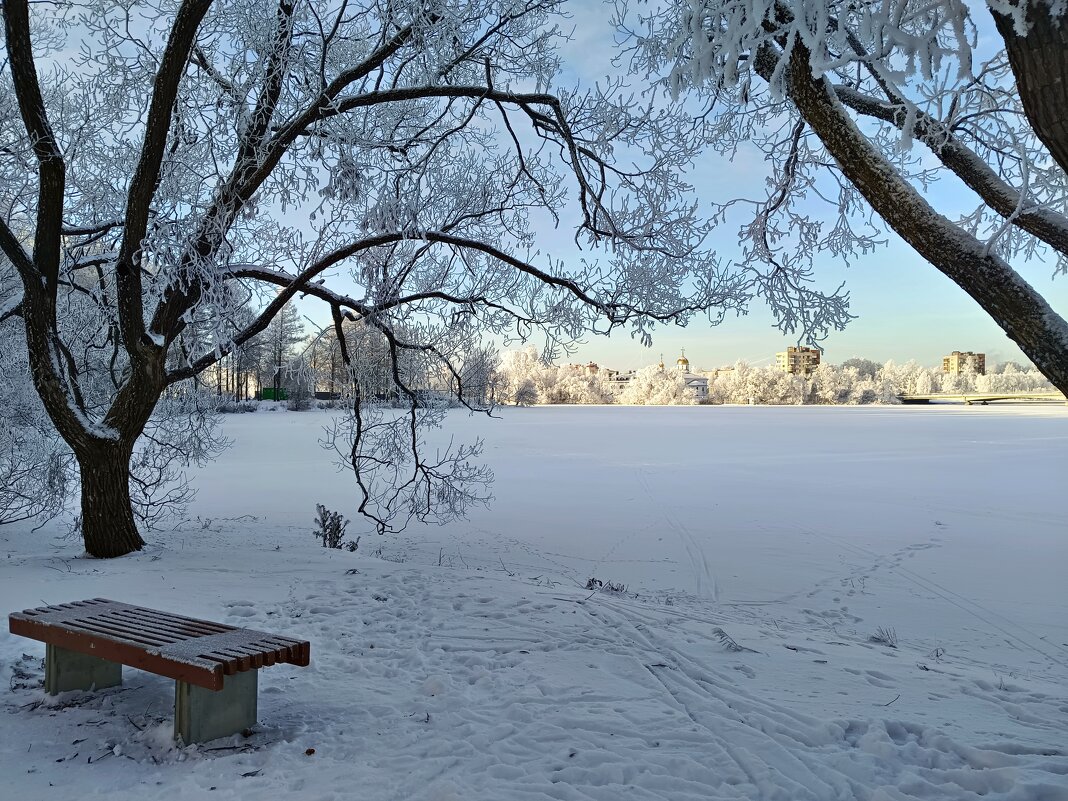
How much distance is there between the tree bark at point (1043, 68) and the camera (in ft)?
7.39

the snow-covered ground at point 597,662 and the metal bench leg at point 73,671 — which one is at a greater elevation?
the metal bench leg at point 73,671

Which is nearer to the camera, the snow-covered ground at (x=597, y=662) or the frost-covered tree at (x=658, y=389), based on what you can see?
the snow-covered ground at (x=597, y=662)

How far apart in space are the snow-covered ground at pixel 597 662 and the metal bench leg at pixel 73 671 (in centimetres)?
9

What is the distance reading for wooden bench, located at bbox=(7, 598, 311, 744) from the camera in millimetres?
3311

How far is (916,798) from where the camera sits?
118 inches

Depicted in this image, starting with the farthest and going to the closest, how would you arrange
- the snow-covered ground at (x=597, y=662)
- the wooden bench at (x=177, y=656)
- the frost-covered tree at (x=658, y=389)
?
the frost-covered tree at (x=658, y=389)
the wooden bench at (x=177, y=656)
the snow-covered ground at (x=597, y=662)

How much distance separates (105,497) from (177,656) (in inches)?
209

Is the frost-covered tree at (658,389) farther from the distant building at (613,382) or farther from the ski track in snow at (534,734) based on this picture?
the ski track in snow at (534,734)

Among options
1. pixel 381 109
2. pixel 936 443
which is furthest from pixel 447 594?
pixel 936 443

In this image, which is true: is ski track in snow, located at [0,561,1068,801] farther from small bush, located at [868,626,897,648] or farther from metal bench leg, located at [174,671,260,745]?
small bush, located at [868,626,897,648]

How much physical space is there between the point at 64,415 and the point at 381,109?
4742 millimetres

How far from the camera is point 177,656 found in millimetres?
3299

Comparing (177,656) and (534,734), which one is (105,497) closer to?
(177,656)

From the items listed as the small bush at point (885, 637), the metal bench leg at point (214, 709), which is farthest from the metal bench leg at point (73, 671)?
the small bush at point (885, 637)
